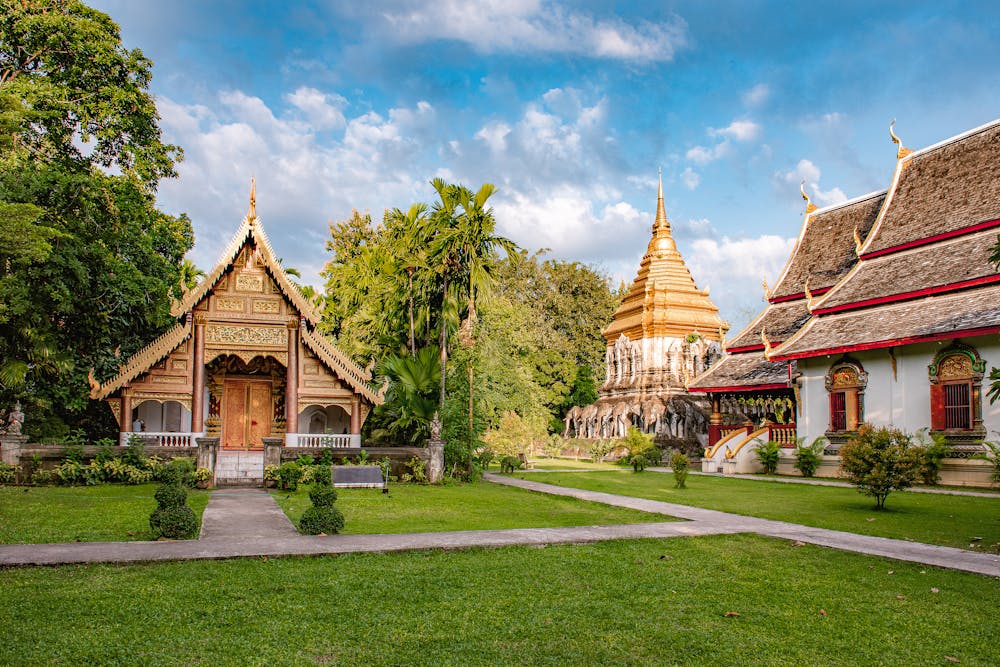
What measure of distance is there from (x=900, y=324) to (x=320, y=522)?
16286 mm

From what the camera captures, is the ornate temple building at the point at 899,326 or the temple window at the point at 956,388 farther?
the ornate temple building at the point at 899,326

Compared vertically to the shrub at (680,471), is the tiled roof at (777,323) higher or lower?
higher

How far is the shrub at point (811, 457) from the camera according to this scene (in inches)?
828

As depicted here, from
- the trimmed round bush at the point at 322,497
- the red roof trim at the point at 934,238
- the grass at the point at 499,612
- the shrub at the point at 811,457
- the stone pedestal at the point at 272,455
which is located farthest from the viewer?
the shrub at the point at 811,457

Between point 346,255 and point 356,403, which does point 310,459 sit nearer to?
point 356,403

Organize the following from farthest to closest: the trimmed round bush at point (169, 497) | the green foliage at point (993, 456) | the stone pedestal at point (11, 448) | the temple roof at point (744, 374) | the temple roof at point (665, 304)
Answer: the temple roof at point (665, 304), the temple roof at point (744, 374), the green foliage at point (993, 456), the stone pedestal at point (11, 448), the trimmed round bush at point (169, 497)

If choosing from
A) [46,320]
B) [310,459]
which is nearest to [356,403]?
[310,459]

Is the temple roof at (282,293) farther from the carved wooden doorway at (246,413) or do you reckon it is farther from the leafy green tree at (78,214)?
the carved wooden doorway at (246,413)

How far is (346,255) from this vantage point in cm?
3522

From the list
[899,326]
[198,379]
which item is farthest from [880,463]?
[198,379]

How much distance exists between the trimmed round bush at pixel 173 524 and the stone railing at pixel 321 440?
9403mm

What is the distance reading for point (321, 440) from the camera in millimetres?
18812

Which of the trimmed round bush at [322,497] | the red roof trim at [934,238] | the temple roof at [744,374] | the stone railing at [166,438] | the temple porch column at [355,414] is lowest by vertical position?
the trimmed round bush at [322,497]

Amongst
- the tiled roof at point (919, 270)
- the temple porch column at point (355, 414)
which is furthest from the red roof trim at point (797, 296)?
the temple porch column at point (355, 414)
